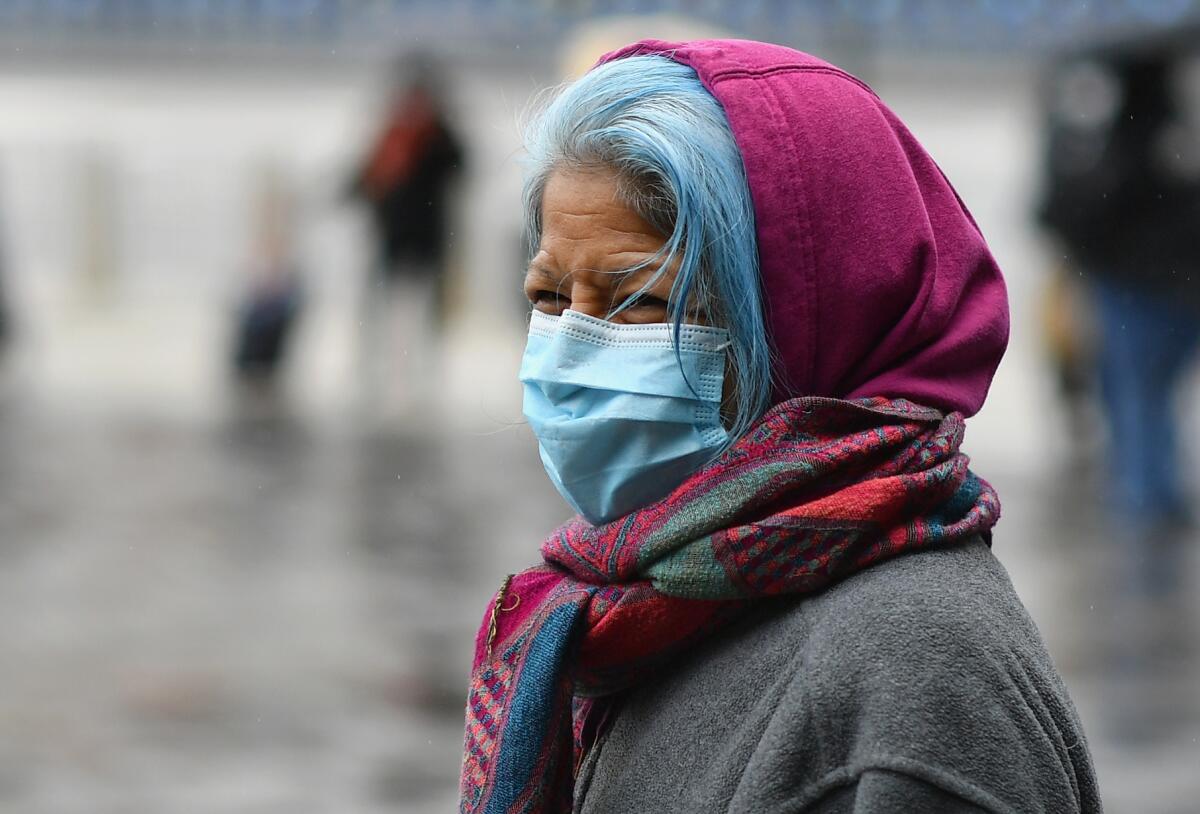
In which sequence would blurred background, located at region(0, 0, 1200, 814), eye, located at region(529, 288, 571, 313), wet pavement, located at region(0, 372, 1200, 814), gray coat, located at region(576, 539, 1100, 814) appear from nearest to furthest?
gray coat, located at region(576, 539, 1100, 814), eye, located at region(529, 288, 571, 313), wet pavement, located at region(0, 372, 1200, 814), blurred background, located at region(0, 0, 1200, 814)

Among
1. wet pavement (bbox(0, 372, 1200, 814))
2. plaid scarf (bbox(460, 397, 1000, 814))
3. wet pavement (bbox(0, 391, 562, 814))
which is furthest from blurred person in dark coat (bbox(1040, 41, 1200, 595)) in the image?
plaid scarf (bbox(460, 397, 1000, 814))

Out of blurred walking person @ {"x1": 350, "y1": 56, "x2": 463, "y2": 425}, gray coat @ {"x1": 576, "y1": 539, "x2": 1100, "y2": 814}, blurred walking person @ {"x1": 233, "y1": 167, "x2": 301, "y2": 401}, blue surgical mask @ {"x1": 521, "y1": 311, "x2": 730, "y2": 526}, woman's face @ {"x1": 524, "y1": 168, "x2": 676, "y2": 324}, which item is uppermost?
woman's face @ {"x1": 524, "y1": 168, "x2": 676, "y2": 324}

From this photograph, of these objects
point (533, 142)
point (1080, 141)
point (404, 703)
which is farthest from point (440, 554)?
point (533, 142)

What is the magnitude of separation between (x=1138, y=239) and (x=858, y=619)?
5525 mm

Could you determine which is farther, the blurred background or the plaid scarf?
the blurred background

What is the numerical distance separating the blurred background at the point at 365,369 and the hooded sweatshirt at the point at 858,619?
1.61 feet

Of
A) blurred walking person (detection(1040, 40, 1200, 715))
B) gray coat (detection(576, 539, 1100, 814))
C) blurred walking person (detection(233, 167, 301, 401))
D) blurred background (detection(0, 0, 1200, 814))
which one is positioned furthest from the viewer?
blurred walking person (detection(233, 167, 301, 401))

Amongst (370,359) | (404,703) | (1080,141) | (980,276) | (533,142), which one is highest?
(533,142)

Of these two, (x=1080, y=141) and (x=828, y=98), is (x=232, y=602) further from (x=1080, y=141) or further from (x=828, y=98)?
(x=828, y=98)

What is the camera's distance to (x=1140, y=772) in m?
4.36

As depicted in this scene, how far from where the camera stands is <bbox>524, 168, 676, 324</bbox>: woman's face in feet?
5.02

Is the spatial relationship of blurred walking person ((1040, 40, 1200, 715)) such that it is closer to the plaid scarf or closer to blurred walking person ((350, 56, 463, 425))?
blurred walking person ((350, 56, 463, 425))

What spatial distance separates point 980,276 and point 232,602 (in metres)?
5.15

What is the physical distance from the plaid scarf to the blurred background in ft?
1.24
